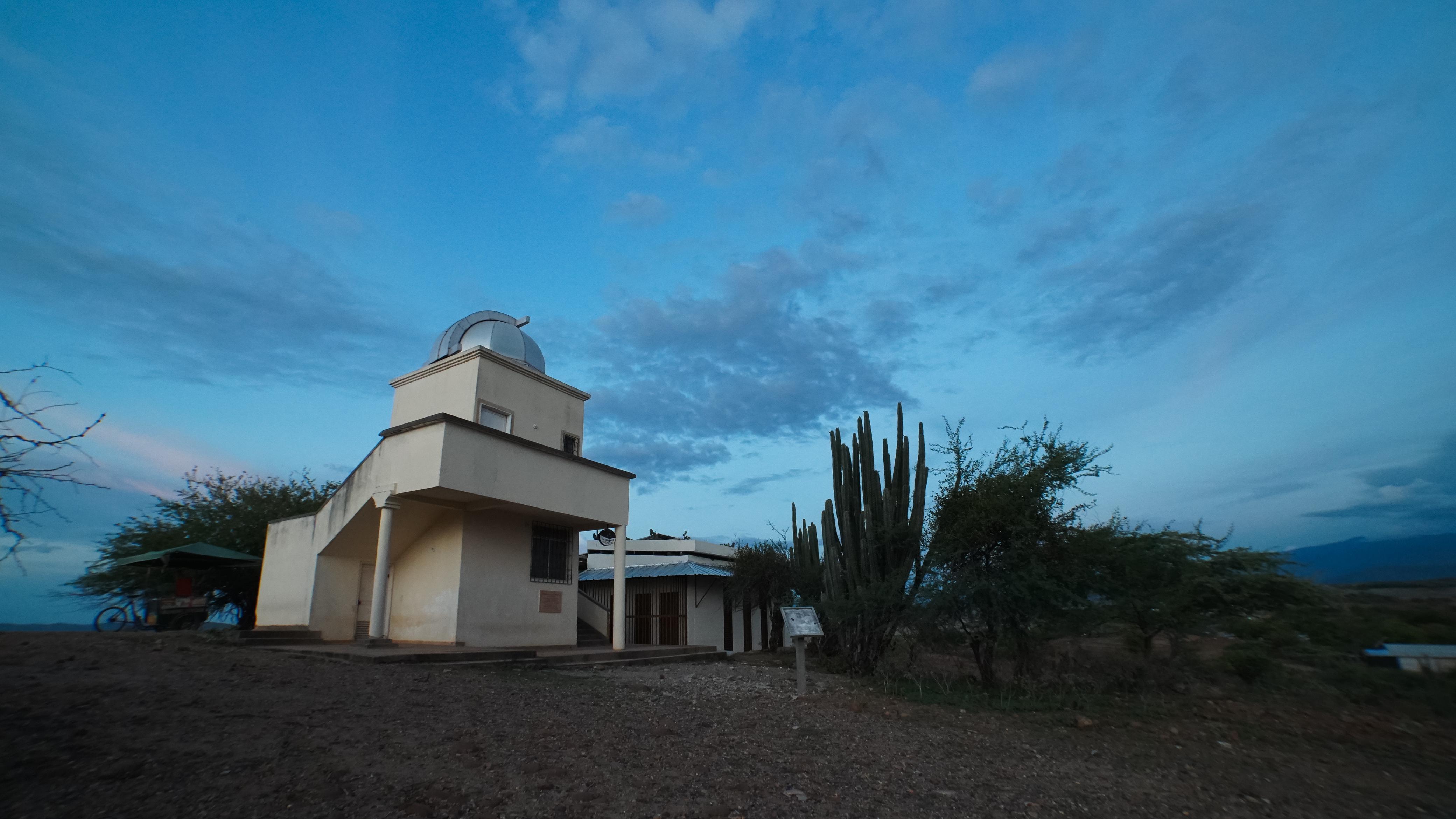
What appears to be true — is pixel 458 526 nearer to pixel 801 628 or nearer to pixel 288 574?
pixel 288 574

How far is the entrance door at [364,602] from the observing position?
1617cm

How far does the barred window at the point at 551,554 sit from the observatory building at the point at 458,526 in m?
0.03

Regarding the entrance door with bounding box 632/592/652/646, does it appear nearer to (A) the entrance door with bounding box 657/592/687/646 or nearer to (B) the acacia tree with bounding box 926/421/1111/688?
(A) the entrance door with bounding box 657/592/687/646

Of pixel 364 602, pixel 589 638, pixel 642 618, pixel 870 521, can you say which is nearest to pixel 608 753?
pixel 870 521

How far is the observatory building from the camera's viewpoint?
1365 centimetres

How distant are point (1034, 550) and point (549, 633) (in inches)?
426

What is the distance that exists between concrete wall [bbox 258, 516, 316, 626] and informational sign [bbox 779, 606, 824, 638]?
1063 cm

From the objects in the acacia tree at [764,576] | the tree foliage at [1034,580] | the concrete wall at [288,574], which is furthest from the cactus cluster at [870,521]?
the concrete wall at [288,574]

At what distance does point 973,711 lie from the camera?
986 cm

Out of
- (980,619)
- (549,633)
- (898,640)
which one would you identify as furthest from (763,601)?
(980,619)

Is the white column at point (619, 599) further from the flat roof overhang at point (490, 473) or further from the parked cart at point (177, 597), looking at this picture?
the parked cart at point (177, 597)

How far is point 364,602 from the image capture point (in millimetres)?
16266

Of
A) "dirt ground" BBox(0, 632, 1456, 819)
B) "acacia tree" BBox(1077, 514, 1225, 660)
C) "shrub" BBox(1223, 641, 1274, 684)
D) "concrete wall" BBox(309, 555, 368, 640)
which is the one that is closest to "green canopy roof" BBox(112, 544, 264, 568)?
"concrete wall" BBox(309, 555, 368, 640)

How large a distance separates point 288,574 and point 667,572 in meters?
10.4
